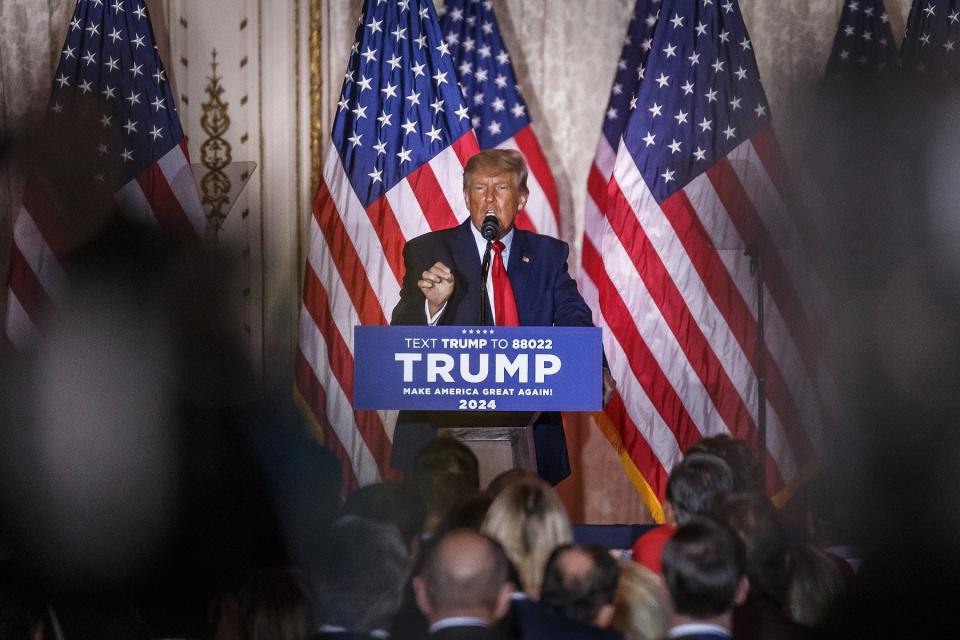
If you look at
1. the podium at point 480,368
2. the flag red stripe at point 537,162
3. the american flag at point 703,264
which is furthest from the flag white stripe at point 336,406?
the podium at point 480,368

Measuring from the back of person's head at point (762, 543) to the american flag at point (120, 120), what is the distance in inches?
156

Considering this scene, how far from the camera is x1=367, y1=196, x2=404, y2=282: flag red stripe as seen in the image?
6.39m

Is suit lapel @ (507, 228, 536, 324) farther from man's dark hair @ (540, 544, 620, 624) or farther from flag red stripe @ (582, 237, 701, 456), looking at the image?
man's dark hair @ (540, 544, 620, 624)

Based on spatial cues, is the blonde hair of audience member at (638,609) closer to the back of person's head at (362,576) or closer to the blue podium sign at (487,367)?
the back of person's head at (362,576)

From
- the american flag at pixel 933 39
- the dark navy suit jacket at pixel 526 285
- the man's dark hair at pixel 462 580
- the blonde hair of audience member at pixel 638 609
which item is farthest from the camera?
the american flag at pixel 933 39

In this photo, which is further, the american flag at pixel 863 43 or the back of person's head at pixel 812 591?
the american flag at pixel 863 43

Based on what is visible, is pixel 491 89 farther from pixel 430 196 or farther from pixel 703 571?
pixel 703 571

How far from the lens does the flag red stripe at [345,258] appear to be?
6.38m

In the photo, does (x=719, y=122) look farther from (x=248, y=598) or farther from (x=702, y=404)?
(x=248, y=598)

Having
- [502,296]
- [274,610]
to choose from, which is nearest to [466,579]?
[274,610]

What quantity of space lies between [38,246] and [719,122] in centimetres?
368

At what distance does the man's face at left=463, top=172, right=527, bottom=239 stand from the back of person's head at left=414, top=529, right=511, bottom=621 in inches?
123

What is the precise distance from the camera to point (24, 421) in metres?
3.47

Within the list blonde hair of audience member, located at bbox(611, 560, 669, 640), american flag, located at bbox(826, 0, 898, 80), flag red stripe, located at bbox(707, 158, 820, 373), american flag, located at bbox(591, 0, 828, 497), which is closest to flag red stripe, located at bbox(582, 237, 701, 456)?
american flag, located at bbox(591, 0, 828, 497)
